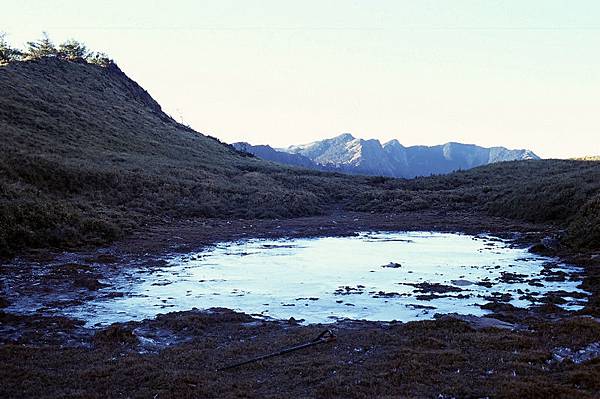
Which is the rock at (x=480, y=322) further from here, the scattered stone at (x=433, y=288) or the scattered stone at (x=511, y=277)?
the scattered stone at (x=511, y=277)

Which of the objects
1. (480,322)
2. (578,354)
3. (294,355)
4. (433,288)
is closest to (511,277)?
(433,288)

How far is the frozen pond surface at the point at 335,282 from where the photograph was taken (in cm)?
1719

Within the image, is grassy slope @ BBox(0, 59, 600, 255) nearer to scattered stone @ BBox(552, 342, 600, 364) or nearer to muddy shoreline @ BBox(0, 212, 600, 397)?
muddy shoreline @ BBox(0, 212, 600, 397)

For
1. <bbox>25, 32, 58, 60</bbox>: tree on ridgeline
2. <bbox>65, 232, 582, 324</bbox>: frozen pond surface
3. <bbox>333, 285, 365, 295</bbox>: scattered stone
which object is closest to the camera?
<bbox>65, 232, 582, 324</bbox>: frozen pond surface

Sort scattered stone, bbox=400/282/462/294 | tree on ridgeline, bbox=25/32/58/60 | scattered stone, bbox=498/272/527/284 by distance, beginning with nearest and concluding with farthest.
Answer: scattered stone, bbox=400/282/462/294
scattered stone, bbox=498/272/527/284
tree on ridgeline, bbox=25/32/58/60

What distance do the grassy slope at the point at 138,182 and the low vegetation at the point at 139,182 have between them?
0.47 ft

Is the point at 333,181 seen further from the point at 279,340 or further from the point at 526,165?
the point at 279,340

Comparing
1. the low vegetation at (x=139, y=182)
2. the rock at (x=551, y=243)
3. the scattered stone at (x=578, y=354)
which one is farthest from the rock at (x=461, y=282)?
the rock at (x=551, y=243)

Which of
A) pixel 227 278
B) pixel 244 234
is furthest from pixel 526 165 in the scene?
pixel 227 278

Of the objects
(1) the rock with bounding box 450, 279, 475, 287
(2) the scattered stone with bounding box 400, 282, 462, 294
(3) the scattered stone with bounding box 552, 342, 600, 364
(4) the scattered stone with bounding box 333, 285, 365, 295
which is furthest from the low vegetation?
(3) the scattered stone with bounding box 552, 342, 600, 364

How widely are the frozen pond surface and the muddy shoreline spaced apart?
4.28ft

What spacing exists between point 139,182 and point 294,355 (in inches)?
1612

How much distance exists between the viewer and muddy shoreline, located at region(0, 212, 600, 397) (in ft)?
31.6

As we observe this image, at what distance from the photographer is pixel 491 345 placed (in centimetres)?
1216
